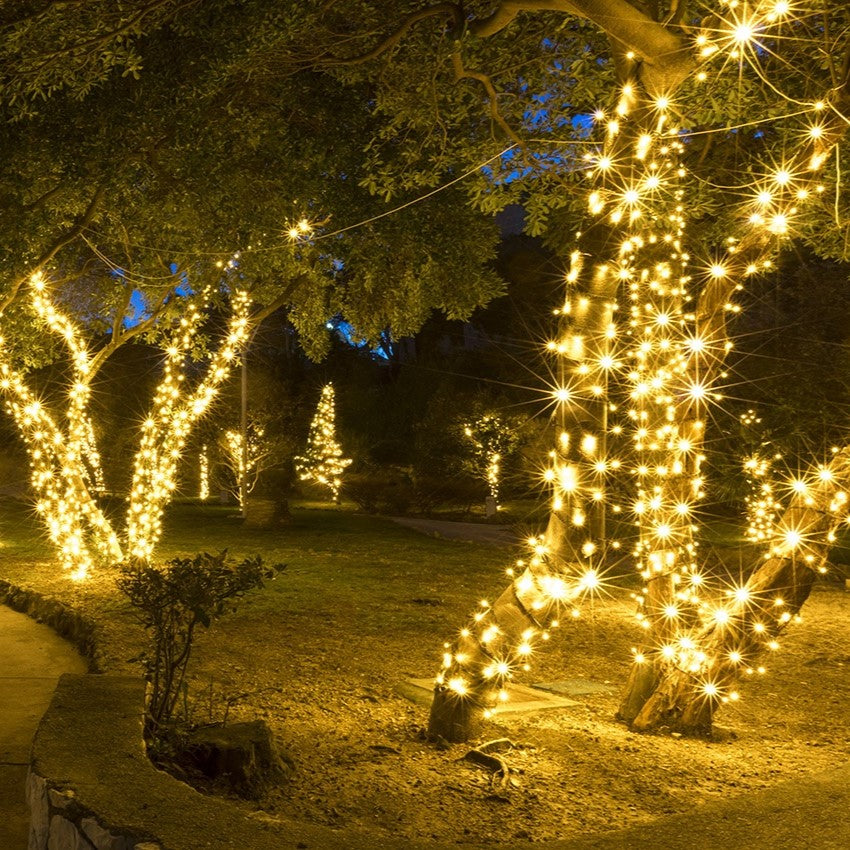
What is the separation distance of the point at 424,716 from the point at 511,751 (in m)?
0.82

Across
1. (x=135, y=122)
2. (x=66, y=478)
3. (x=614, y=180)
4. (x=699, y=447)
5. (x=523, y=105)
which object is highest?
(x=523, y=105)

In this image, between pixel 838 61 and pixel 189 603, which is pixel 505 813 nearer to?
pixel 189 603

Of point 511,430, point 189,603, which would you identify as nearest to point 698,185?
point 189,603

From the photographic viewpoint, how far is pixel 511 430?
22578mm

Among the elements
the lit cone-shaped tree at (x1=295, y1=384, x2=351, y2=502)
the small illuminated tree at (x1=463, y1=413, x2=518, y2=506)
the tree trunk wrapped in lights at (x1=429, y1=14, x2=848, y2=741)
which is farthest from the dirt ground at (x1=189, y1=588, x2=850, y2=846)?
the lit cone-shaped tree at (x1=295, y1=384, x2=351, y2=502)

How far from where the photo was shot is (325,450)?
1024 inches

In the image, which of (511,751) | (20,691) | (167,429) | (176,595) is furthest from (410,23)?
(167,429)

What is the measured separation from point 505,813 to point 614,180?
3.64m

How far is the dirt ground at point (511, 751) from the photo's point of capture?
462 centimetres

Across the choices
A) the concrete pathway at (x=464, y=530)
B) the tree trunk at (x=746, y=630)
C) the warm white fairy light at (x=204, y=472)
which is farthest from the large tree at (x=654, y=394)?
the warm white fairy light at (x=204, y=472)

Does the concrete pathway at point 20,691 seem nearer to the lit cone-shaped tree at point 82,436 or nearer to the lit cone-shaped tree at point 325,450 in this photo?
the lit cone-shaped tree at point 82,436

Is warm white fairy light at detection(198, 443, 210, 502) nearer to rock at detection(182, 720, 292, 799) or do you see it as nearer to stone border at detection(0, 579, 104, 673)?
stone border at detection(0, 579, 104, 673)

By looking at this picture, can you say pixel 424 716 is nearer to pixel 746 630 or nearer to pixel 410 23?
pixel 746 630

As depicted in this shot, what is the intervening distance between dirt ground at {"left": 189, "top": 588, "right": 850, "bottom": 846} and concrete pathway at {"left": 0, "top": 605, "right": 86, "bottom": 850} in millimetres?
1081
